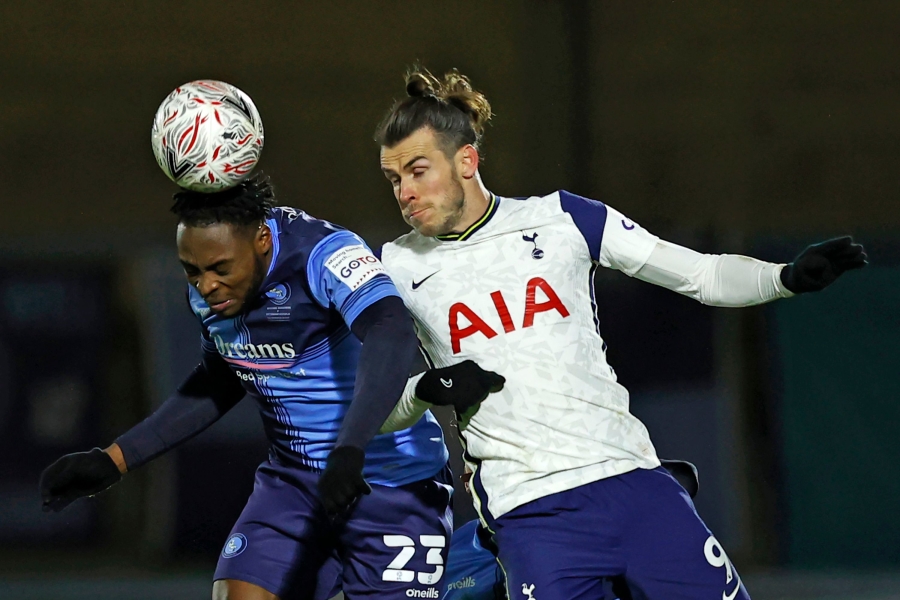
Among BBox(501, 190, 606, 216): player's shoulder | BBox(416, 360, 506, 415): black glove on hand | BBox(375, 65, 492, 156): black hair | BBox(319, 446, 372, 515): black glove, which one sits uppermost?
BBox(375, 65, 492, 156): black hair

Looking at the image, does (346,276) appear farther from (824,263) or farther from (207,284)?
(824,263)

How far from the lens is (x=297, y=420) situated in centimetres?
246

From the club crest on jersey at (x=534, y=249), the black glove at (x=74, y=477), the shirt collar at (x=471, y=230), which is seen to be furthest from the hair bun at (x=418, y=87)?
the black glove at (x=74, y=477)

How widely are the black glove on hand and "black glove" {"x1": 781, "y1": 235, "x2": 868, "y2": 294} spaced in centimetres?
64

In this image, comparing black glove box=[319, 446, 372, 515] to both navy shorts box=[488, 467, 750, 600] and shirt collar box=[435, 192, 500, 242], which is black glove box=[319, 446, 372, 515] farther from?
shirt collar box=[435, 192, 500, 242]

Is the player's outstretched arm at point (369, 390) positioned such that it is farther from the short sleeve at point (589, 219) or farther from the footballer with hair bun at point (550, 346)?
the short sleeve at point (589, 219)

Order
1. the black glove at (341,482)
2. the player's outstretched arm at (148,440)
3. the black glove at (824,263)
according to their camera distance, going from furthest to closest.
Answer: the player's outstretched arm at (148,440) < the black glove at (824,263) < the black glove at (341,482)

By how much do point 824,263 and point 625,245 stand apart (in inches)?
16.8

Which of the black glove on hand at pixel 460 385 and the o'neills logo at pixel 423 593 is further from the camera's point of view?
the o'neills logo at pixel 423 593

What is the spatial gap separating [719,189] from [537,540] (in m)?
2.39

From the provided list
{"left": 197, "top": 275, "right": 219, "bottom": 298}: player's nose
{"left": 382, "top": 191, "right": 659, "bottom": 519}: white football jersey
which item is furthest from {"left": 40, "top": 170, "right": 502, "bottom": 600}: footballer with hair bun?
{"left": 382, "top": 191, "right": 659, "bottom": 519}: white football jersey

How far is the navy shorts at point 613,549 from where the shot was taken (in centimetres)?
224

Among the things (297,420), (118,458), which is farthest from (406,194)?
(118,458)

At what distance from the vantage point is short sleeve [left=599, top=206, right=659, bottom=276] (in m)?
2.39
